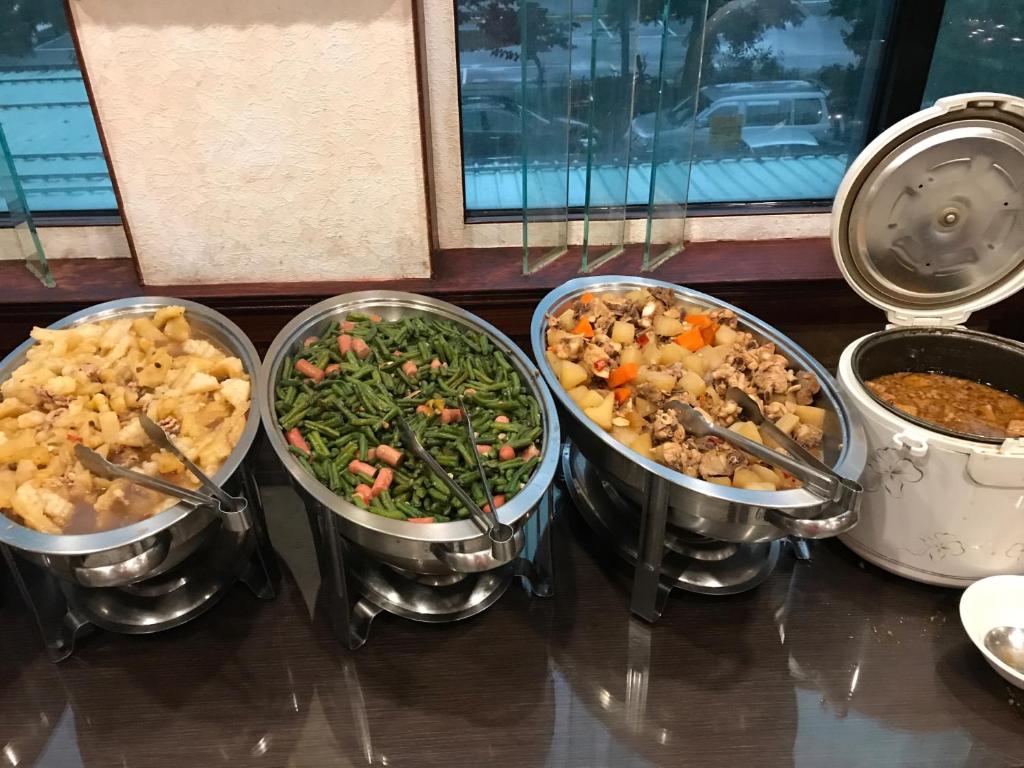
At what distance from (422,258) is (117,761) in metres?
1.27

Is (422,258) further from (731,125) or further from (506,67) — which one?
(731,125)

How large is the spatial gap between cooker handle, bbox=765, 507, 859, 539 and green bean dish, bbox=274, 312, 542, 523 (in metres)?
0.44

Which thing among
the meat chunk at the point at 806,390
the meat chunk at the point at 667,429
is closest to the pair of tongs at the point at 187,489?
the meat chunk at the point at 667,429

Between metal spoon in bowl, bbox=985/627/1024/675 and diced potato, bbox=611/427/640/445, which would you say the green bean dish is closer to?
diced potato, bbox=611/427/640/445

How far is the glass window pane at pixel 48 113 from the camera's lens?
1.94 meters

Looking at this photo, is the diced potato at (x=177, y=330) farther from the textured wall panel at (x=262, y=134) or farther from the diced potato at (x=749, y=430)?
the diced potato at (x=749, y=430)

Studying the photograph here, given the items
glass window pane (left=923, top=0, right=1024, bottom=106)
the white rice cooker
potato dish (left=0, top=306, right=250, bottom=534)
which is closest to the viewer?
potato dish (left=0, top=306, right=250, bottom=534)

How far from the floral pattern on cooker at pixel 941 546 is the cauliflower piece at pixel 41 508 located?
5.27 ft

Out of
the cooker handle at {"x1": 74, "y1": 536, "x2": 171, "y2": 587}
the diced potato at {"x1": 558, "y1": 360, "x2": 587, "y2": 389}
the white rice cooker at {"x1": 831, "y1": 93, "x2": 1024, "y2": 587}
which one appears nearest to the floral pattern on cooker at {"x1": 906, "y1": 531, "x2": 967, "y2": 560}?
the white rice cooker at {"x1": 831, "y1": 93, "x2": 1024, "y2": 587}

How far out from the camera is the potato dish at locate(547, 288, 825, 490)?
56.8 inches

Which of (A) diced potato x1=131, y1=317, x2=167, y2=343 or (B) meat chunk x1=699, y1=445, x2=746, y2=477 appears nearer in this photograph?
(B) meat chunk x1=699, y1=445, x2=746, y2=477

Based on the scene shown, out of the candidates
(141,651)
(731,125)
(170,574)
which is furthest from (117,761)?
(731,125)

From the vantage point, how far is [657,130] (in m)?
2.00

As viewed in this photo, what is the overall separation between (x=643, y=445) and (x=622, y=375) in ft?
0.61
